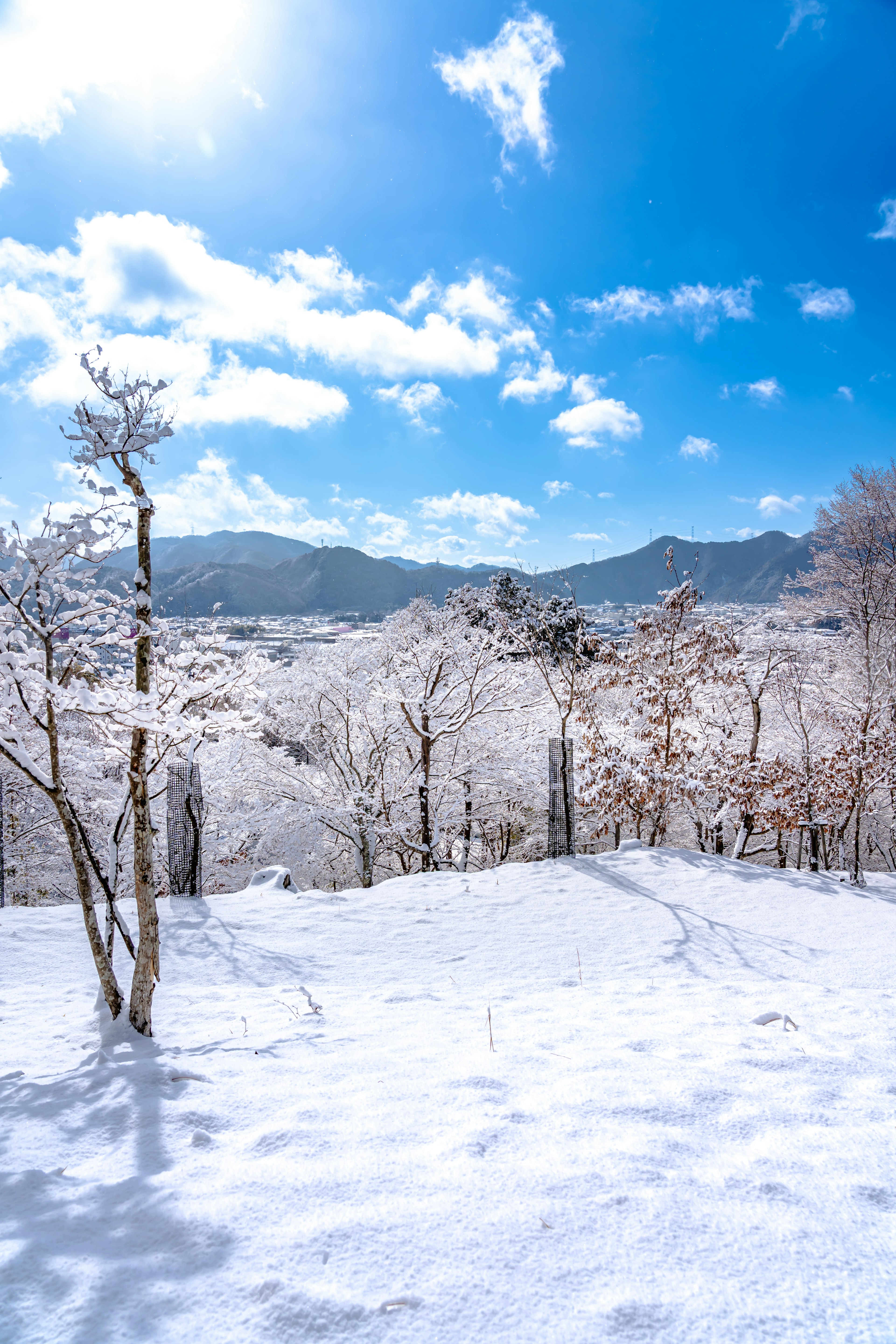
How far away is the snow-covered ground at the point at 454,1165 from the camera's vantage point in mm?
1206

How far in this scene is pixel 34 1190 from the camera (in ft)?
5.38

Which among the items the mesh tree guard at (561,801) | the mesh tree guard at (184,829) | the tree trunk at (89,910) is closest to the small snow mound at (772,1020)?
the tree trunk at (89,910)

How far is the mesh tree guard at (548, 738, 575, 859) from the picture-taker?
819 cm

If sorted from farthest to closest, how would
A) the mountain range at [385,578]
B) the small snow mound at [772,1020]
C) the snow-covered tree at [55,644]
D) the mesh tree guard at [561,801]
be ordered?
the mountain range at [385,578], the mesh tree guard at [561,801], the small snow mound at [772,1020], the snow-covered tree at [55,644]

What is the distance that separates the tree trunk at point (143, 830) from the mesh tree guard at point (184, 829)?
422 centimetres

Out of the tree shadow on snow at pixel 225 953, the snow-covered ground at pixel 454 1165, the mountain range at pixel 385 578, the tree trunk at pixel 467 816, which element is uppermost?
the mountain range at pixel 385 578

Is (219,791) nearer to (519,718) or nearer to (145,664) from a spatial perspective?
(519,718)

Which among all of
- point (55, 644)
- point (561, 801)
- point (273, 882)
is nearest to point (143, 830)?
point (55, 644)

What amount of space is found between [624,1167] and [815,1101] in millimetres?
990

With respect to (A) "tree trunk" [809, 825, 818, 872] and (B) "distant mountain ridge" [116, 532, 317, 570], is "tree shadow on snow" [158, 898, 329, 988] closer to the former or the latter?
(A) "tree trunk" [809, 825, 818, 872]

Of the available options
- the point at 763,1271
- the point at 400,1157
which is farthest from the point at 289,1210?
the point at 763,1271

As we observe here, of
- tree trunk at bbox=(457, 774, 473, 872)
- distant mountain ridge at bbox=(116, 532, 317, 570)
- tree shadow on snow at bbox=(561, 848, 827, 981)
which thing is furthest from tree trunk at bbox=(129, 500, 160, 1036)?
distant mountain ridge at bbox=(116, 532, 317, 570)

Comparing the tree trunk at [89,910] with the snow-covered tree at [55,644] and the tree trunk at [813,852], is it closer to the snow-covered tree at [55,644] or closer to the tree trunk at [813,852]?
the snow-covered tree at [55,644]

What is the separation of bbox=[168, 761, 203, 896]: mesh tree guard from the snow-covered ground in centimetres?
293
